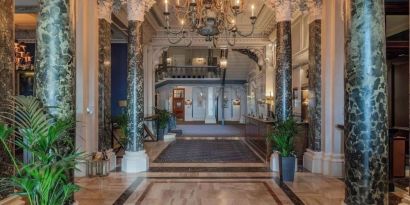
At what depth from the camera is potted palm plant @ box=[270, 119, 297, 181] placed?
612cm

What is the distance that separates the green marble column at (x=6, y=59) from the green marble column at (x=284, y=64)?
5069mm

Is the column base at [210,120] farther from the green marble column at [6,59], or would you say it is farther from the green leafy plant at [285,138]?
the green marble column at [6,59]

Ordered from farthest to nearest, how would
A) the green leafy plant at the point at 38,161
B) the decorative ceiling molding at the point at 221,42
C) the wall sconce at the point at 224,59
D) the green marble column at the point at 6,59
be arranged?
1. the wall sconce at the point at 224,59
2. the decorative ceiling molding at the point at 221,42
3. the green marble column at the point at 6,59
4. the green leafy plant at the point at 38,161

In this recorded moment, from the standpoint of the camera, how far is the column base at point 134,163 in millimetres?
6969

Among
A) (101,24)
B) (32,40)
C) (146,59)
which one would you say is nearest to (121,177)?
(101,24)

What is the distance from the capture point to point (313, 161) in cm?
698

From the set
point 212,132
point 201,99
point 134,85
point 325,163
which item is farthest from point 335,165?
point 201,99

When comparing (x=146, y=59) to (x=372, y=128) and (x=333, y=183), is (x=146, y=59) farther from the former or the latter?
(x=372, y=128)

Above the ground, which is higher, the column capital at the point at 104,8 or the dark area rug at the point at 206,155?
the column capital at the point at 104,8

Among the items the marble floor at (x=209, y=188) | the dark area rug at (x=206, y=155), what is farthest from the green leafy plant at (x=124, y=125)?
the dark area rug at (x=206, y=155)

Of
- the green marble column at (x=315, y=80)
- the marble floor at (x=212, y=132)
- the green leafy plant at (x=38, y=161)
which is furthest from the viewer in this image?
the marble floor at (x=212, y=132)

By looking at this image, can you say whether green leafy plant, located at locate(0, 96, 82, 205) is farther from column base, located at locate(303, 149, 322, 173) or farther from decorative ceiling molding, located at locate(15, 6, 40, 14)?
decorative ceiling molding, located at locate(15, 6, 40, 14)

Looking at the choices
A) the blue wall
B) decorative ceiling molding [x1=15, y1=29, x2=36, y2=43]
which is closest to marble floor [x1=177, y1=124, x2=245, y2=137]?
the blue wall

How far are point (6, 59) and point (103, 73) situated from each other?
13.4 feet
